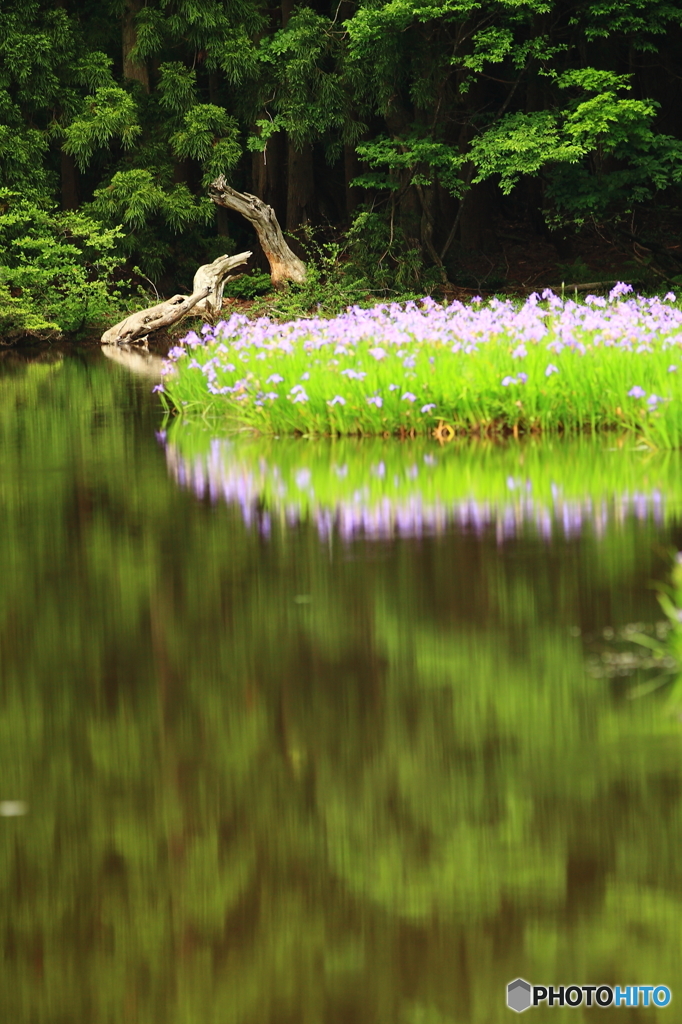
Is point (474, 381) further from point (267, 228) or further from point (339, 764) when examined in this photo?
point (267, 228)

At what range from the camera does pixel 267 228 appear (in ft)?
85.3

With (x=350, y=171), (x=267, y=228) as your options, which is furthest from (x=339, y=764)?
(x=350, y=171)

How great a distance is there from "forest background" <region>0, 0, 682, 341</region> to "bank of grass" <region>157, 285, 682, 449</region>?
10.7m

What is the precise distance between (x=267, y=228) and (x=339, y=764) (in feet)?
74.2

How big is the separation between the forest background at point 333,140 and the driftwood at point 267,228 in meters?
0.57

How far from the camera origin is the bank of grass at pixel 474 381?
10.6 meters

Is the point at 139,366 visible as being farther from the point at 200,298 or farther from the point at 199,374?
the point at 199,374

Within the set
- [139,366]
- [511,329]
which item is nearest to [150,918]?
[511,329]

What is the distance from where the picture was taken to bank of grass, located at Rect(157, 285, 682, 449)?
10586mm

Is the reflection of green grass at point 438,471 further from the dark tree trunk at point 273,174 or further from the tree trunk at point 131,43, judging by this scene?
the tree trunk at point 131,43

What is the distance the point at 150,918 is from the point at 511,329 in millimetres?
9207

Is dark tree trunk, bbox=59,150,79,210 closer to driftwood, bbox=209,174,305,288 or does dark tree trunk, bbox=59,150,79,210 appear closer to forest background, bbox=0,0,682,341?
forest background, bbox=0,0,682,341

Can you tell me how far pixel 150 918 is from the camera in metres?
3.21

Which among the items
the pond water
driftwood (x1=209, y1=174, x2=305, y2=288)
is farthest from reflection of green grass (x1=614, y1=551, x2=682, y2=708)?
driftwood (x1=209, y1=174, x2=305, y2=288)
